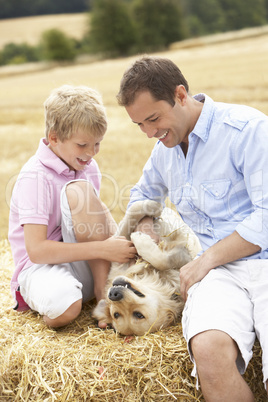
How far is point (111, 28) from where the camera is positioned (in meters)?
43.4

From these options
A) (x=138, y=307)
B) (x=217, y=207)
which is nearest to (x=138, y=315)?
(x=138, y=307)

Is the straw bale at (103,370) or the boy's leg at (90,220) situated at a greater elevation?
the boy's leg at (90,220)

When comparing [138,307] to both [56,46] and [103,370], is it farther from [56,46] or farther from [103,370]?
[56,46]

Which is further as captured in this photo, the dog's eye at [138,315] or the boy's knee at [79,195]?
the boy's knee at [79,195]

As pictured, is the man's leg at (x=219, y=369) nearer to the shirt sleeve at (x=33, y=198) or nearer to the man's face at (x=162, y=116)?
the man's face at (x=162, y=116)

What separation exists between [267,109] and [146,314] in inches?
287

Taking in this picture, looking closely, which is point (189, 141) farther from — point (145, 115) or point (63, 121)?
point (63, 121)

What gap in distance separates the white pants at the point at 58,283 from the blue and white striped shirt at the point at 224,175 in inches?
29.0

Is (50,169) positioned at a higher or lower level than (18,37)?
higher

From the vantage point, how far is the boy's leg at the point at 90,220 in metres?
2.95

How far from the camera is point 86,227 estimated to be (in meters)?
3.00

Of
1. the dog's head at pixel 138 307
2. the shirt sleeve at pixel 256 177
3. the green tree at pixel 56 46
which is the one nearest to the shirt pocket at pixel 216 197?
the shirt sleeve at pixel 256 177

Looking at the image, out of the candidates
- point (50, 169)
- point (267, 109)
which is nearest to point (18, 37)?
point (267, 109)

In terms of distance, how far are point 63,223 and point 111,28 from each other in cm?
4337
